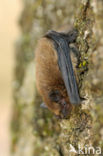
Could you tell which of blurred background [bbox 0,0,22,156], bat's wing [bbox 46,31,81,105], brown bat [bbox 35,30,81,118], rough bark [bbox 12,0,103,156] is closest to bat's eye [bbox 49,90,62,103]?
brown bat [bbox 35,30,81,118]

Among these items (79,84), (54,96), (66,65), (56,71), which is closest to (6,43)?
(54,96)

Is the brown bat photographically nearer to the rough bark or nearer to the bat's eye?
the bat's eye

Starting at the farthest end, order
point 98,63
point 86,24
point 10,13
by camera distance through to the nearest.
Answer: point 10,13 → point 86,24 → point 98,63

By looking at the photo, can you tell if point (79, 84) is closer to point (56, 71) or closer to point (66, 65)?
point (66, 65)

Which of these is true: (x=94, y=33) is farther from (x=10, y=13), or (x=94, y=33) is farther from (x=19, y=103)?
(x=10, y=13)

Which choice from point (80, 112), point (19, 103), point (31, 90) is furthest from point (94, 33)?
point (19, 103)

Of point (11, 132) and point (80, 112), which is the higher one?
point (80, 112)
